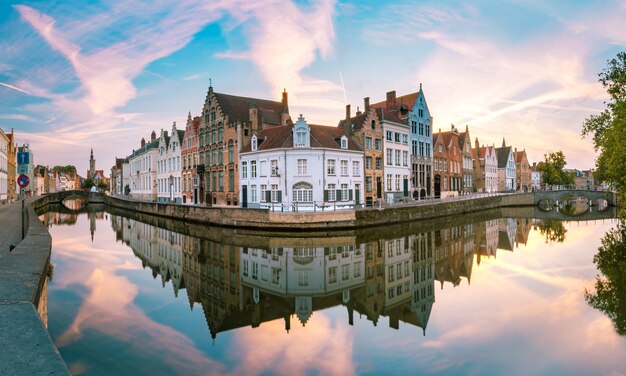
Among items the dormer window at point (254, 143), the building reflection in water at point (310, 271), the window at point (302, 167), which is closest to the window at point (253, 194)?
the dormer window at point (254, 143)

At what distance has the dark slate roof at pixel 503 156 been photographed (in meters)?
73.7

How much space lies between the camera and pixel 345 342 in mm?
8195

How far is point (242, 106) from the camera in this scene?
4047 cm

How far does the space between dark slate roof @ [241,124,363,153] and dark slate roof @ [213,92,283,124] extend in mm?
3909

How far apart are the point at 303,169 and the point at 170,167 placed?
26.2m

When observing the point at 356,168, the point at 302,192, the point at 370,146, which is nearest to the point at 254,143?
the point at 302,192

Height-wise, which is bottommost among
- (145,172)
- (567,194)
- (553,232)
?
(553,232)

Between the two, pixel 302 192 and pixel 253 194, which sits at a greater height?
pixel 302 192

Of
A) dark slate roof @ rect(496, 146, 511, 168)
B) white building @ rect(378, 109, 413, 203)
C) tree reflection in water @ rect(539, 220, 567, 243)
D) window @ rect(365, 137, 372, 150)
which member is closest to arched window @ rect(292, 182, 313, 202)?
window @ rect(365, 137, 372, 150)

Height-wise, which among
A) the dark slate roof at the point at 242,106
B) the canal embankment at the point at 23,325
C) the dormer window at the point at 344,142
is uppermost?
the dark slate roof at the point at 242,106

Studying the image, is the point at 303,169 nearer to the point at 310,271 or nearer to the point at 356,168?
the point at 356,168

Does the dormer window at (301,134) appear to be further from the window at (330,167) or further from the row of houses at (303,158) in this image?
the window at (330,167)

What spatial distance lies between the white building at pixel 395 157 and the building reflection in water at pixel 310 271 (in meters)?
13.8

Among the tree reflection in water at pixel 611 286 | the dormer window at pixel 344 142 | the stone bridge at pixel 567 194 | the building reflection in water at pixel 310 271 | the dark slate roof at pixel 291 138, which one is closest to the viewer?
the tree reflection in water at pixel 611 286
